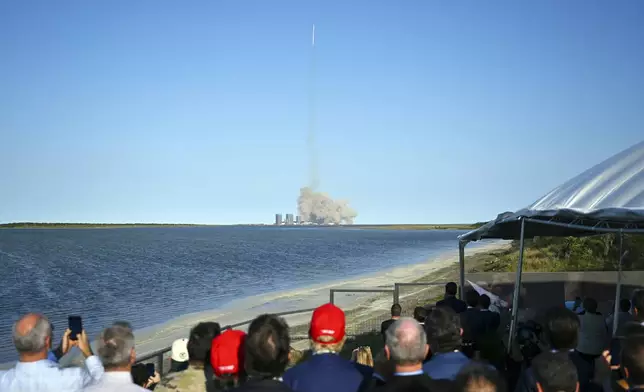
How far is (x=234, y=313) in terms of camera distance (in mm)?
30469

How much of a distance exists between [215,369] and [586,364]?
3008 millimetres

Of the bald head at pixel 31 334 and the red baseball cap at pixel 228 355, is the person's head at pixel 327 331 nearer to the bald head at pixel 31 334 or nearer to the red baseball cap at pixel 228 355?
the red baseball cap at pixel 228 355

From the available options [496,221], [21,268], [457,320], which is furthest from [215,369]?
[21,268]

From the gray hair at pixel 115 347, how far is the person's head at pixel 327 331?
1.20 m

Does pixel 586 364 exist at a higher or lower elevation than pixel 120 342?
lower

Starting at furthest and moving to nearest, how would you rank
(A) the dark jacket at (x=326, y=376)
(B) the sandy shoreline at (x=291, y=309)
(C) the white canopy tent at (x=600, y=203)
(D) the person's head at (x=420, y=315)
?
(B) the sandy shoreline at (x=291, y=309)
(C) the white canopy tent at (x=600, y=203)
(D) the person's head at (x=420, y=315)
(A) the dark jacket at (x=326, y=376)

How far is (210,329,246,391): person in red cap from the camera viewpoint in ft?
14.0

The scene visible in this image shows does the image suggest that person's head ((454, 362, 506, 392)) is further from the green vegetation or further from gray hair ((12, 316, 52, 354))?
the green vegetation

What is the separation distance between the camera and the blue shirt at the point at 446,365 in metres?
4.48

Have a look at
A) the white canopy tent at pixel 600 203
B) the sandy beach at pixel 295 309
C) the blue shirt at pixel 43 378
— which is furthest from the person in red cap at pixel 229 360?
the sandy beach at pixel 295 309

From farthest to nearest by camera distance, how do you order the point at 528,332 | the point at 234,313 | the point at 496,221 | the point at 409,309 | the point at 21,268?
the point at 21,268 → the point at 234,313 → the point at 409,309 → the point at 496,221 → the point at 528,332

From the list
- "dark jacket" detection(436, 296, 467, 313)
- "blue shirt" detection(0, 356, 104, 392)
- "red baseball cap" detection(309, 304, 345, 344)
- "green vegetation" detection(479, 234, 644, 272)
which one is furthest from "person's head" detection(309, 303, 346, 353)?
"green vegetation" detection(479, 234, 644, 272)

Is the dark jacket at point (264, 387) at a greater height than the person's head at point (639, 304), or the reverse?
the person's head at point (639, 304)

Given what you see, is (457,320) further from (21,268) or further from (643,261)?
(21,268)
